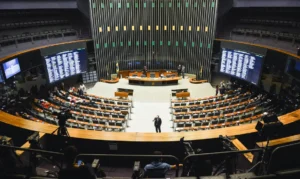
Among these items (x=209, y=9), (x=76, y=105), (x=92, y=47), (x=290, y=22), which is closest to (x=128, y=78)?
(x=92, y=47)

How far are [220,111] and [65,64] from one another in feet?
35.2

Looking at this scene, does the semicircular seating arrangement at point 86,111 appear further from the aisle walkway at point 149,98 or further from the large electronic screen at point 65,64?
the large electronic screen at point 65,64

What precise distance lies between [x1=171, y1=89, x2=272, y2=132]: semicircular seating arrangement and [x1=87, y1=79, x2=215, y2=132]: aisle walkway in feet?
2.25

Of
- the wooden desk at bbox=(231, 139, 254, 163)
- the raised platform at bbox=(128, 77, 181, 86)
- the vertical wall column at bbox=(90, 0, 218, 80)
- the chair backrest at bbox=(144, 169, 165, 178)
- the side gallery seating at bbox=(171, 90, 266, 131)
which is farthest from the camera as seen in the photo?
the vertical wall column at bbox=(90, 0, 218, 80)

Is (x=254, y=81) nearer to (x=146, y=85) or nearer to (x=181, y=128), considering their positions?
(x=181, y=128)

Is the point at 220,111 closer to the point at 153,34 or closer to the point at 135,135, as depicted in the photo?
the point at 135,135

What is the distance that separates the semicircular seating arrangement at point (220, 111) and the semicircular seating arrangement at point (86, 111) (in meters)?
2.91

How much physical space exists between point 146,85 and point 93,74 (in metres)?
4.46

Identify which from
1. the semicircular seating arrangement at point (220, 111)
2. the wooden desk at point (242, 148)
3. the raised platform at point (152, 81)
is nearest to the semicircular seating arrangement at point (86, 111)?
the semicircular seating arrangement at point (220, 111)

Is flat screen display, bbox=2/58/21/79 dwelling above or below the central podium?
above

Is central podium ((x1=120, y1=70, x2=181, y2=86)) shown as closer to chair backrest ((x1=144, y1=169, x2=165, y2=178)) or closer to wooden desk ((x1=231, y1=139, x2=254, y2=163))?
wooden desk ((x1=231, y1=139, x2=254, y2=163))

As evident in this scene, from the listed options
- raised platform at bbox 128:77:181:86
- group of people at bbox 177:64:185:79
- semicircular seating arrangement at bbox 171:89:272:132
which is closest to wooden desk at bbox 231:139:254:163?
semicircular seating arrangement at bbox 171:89:272:132

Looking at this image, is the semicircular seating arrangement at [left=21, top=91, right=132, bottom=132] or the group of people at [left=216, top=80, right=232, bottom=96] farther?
the group of people at [left=216, top=80, right=232, bottom=96]

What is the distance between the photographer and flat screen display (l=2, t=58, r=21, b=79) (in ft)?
37.3
